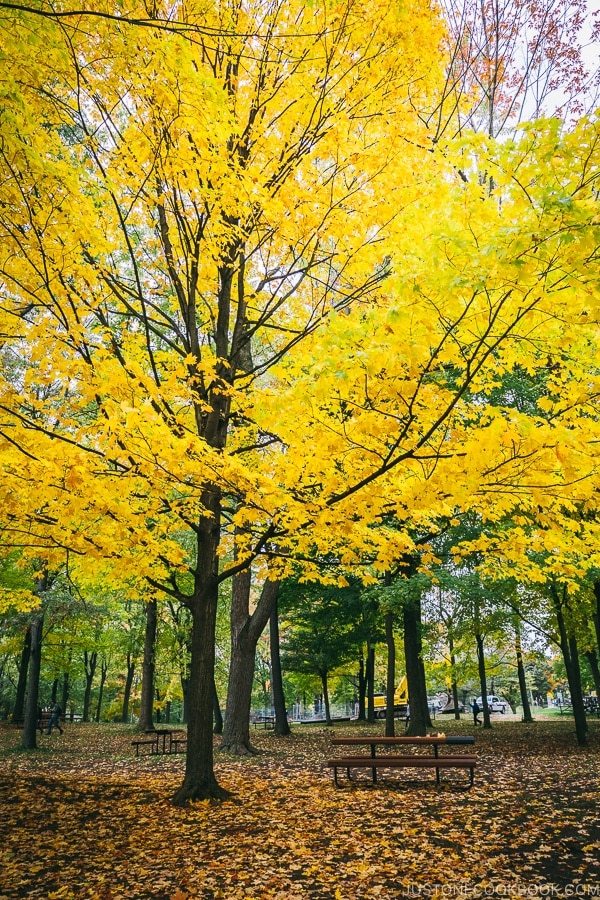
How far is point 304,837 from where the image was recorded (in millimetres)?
5336

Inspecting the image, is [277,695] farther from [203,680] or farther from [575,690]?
[203,680]

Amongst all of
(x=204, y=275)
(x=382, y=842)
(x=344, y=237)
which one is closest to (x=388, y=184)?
(x=344, y=237)

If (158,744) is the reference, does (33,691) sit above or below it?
above

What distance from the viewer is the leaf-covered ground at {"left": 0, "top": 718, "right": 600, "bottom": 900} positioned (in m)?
4.13

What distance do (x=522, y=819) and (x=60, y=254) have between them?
7.03 metres

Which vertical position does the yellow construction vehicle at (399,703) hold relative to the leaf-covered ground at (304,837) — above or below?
below

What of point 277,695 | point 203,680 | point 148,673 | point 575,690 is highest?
point 203,680

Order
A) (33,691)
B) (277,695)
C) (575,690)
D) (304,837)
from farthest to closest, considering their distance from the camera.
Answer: (277,695) → (33,691) → (575,690) → (304,837)

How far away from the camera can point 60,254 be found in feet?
15.8

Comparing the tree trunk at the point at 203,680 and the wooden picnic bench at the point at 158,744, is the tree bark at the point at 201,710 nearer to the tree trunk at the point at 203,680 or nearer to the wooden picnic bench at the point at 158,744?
the tree trunk at the point at 203,680

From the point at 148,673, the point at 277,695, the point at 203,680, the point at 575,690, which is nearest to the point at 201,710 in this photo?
the point at 203,680

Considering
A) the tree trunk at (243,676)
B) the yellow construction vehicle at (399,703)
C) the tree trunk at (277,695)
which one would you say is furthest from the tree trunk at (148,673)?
the yellow construction vehicle at (399,703)

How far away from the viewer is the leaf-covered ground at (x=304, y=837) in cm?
413

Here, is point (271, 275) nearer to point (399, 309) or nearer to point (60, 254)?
point (60, 254)
